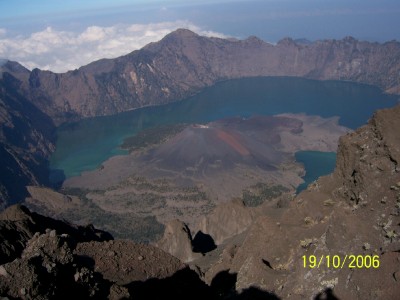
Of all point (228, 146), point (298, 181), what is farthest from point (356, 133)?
point (228, 146)

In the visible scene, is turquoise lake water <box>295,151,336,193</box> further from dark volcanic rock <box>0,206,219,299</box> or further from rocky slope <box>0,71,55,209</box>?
dark volcanic rock <box>0,206,219,299</box>

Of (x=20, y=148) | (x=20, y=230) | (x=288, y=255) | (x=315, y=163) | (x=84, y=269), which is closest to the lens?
(x=84, y=269)

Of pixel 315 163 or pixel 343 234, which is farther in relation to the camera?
pixel 315 163

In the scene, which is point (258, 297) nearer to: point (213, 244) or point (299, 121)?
point (213, 244)

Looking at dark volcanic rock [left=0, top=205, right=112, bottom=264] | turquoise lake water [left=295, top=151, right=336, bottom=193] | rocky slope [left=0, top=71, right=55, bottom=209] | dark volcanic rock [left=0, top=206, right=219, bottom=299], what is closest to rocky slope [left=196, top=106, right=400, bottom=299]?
dark volcanic rock [left=0, top=206, right=219, bottom=299]

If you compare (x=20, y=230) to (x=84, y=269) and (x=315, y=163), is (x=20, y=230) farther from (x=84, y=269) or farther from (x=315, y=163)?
(x=315, y=163)

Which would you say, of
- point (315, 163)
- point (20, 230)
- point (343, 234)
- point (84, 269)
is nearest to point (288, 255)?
point (343, 234)

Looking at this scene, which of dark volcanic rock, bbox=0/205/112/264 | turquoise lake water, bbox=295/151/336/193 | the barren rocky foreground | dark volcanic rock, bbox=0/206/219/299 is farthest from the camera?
turquoise lake water, bbox=295/151/336/193

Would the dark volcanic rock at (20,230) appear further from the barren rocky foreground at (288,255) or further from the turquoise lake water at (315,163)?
the turquoise lake water at (315,163)

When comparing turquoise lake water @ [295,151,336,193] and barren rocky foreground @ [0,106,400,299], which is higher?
barren rocky foreground @ [0,106,400,299]

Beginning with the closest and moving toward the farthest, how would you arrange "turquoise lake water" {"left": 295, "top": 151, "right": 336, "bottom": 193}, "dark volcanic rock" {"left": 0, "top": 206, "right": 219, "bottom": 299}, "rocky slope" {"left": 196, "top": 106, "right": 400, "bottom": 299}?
"dark volcanic rock" {"left": 0, "top": 206, "right": 219, "bottom": 299}
"rocky slope" {"left": 196, "top": 106, "right": 400, "bottom": 299}
"turquoise lake water" {"left": 295, "top": 151, "right": 336, "bottom": 193}
